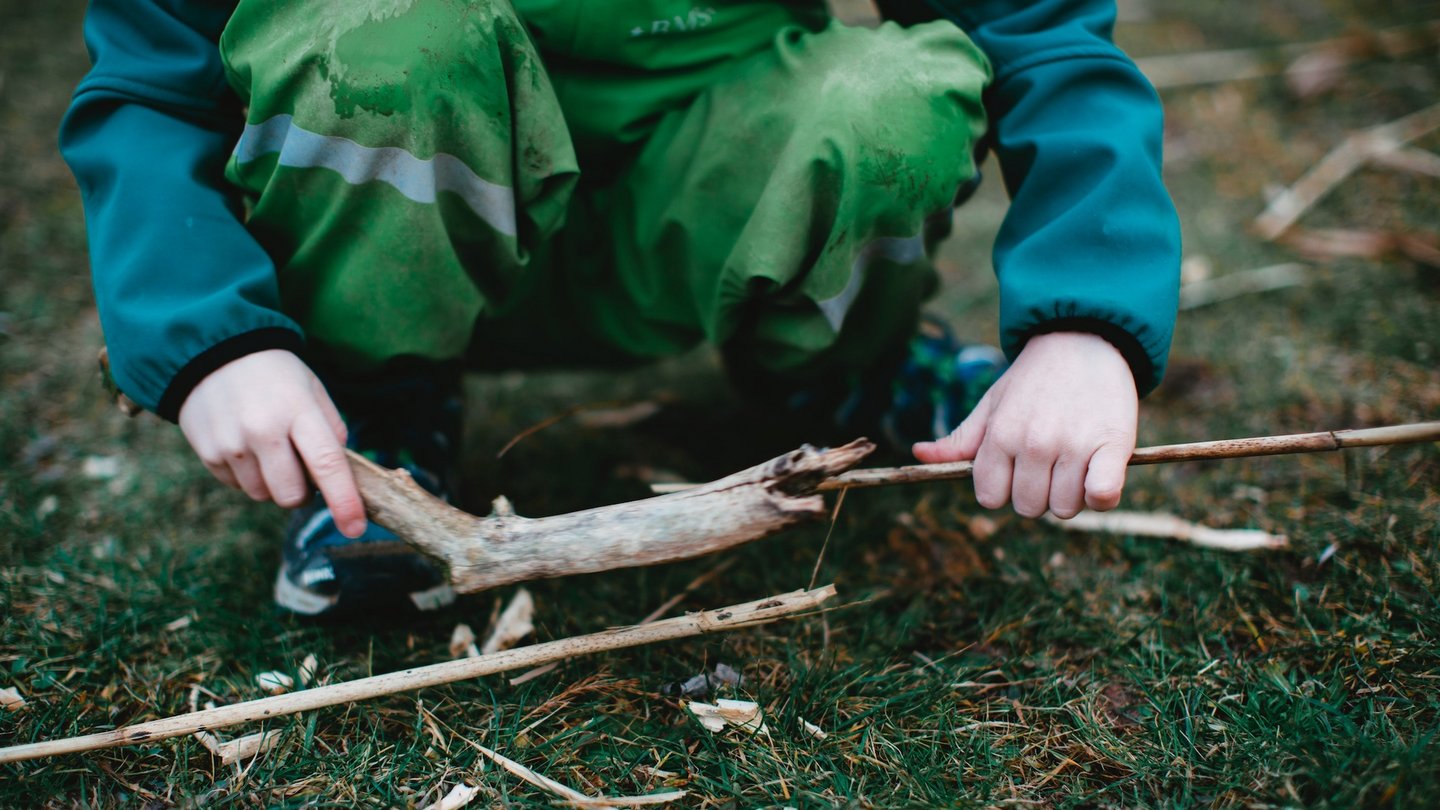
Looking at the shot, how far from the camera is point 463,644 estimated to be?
1.25 meters

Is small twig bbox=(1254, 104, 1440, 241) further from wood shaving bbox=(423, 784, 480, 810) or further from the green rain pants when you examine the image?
wood shaving bbox=(423, 784, 480, 810)

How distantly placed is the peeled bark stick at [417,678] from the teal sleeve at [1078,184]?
1.55 feet

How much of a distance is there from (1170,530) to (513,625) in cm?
103

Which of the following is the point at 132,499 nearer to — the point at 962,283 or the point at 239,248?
the point at 239,248

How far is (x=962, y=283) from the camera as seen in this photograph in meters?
2.32

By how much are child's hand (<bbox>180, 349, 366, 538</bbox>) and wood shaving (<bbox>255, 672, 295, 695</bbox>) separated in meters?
0.27

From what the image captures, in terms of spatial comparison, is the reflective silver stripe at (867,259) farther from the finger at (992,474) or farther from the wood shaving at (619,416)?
the wood shaving at (619,416)

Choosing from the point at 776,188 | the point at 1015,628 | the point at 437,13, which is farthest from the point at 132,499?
the point at 1015,628

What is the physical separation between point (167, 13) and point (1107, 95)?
1290 mm

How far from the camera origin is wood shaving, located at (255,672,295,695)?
116 centimetres

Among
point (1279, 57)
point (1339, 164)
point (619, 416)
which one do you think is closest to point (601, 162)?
point (619, 416)

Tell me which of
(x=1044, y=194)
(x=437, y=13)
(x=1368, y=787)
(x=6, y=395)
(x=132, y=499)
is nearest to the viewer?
(x=1368, y=787)

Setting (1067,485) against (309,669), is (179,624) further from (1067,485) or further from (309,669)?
(1067,485)

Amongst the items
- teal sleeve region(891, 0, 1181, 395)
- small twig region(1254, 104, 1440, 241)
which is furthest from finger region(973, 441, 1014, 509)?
small twig region(1254, 104, 1440, 241)
